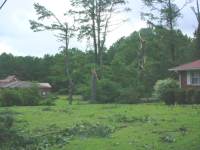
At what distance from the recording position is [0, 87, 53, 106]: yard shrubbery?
35188 millimetres

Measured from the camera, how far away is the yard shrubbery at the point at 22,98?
3519 cm

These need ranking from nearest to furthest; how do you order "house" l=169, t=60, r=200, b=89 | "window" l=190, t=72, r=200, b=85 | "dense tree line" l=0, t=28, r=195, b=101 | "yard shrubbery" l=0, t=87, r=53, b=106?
1. "yard shrubbery" l=0, t=87, r=53, b=106
2. "house" l=169, t=60, r=200, b=89
3. "window" l=190, t=72, r=200, b=85
4. "dense tree line" l=0, t=28, r=195, b=101

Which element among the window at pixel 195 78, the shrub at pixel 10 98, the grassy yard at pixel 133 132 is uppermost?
the window at pixel 195 78

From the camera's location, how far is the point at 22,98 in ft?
119

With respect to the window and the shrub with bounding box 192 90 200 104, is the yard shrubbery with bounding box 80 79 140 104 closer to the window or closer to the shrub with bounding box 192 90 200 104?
the window

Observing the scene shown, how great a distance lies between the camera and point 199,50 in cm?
5491

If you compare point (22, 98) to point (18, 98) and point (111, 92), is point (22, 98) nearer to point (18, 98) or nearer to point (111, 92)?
point (18, 98)

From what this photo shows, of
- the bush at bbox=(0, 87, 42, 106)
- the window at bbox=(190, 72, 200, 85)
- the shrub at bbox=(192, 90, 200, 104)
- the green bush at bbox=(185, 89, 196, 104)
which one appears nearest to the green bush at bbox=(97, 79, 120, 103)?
the window at bbox=(190, 72, 200, 85)

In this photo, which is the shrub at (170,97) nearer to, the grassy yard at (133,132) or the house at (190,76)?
the house at (190,76)

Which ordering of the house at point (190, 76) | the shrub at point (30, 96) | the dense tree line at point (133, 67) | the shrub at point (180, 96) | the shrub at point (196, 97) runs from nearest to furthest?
the shrub at point (196, 97) < the shrub at point (180, 96) < the shrub at point (30, 96) < the house at point (190, 76) < the dense tree line at point (133, 67)

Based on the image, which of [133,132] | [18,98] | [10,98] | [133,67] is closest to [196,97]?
[18,98]

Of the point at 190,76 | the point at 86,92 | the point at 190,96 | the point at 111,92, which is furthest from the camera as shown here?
the point at 86,92

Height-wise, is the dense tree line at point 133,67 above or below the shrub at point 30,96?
above

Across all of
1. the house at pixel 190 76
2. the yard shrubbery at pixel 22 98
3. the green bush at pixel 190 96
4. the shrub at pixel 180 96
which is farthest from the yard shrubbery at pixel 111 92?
the green bush at pixel 190 96
